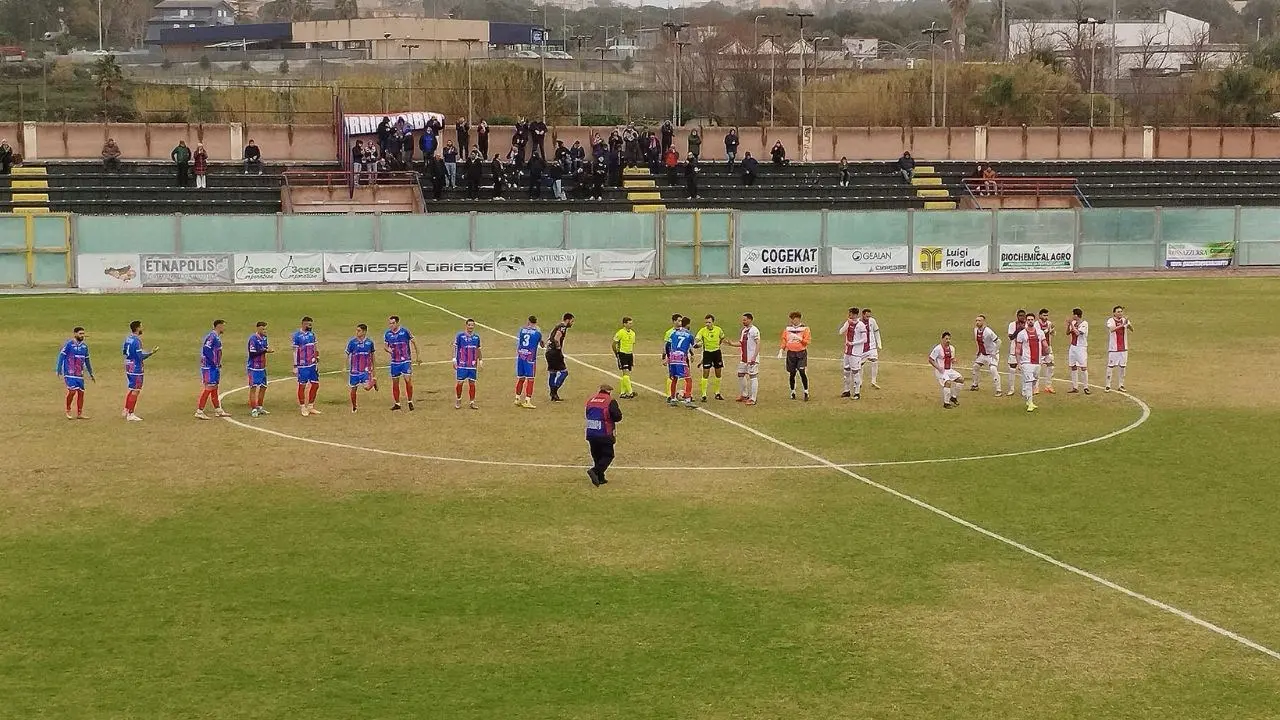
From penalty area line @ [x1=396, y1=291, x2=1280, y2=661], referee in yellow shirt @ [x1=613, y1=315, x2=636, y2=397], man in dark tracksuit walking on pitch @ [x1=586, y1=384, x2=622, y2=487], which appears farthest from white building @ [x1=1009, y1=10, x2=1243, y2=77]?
man in dark tracksuit walking on pitch @ [x1=586, y1=384, x2=622, y2=487]

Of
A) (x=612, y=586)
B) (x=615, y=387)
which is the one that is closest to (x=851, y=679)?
(x=612, y=586)

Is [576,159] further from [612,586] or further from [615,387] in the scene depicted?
[612,586]

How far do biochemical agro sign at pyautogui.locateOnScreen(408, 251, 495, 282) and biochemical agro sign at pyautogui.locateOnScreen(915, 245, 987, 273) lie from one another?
18295 mm

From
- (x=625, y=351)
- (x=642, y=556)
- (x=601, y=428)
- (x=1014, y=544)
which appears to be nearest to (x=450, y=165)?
(x=625, y=351)

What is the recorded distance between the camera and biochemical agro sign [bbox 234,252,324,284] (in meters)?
58.2

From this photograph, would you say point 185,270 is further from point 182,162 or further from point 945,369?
point 945,369

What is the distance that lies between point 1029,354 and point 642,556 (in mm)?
15381

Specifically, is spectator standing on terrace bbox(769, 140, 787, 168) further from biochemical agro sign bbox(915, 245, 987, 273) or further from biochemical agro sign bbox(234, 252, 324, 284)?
biochemical agro sign bbox(234, 252, 324, 284)

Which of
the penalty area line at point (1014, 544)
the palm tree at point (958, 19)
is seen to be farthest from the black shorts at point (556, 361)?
the palm tree at point (958, 19)

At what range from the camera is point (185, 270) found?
57.5 metres

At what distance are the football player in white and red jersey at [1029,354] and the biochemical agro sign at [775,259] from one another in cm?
2928

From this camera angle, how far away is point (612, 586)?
2017cm

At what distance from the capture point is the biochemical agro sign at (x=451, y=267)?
197 feet

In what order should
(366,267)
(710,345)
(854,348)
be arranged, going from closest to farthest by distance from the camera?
(710,345)
(854,348)
(366,267)
